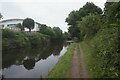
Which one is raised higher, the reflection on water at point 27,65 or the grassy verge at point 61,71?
the grassy verge at point 61,71

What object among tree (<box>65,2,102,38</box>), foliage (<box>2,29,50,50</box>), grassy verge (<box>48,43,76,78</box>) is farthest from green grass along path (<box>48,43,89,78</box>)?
tree (<box>65,2,102,38</box>)

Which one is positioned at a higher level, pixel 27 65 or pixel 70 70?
pixel 70 70

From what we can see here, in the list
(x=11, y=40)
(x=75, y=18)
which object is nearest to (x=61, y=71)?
(x=11, y=40)

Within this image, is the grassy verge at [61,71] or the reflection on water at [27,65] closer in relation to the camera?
the grassy verge at [61,71]

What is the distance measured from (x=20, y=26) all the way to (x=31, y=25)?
4.36 metres

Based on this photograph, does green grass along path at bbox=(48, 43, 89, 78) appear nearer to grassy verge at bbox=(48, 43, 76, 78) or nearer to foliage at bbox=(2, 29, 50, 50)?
grassy verge at bbox=(48, 43, 76, 78)

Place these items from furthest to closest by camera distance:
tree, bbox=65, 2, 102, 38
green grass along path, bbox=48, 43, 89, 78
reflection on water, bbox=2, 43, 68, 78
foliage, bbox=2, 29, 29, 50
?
tree, bbox=65, 2, 102, 38 → foliage, bbox=2, 29, 29, 50 → reflection on water, bbox=2, 43, 68, 78 → green grass along path, bbox=48, 43, 89, 78

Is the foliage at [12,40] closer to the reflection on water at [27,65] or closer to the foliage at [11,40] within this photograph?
the foliage at [11,40]

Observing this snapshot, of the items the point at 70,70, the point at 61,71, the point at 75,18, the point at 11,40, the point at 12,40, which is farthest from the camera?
the point at 75,18

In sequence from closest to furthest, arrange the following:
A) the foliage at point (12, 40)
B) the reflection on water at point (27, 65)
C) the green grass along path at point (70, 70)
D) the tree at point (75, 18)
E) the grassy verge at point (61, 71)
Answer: the green grass along path at point (70, 70) < the grassy verge at point (61, 71) < the reflection on water at point (27, 65) < the foliage at point (12, 40) < the tree at point (75, 18)

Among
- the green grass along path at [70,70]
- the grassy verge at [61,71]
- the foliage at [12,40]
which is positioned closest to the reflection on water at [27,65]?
the grassy verge at [61,71]

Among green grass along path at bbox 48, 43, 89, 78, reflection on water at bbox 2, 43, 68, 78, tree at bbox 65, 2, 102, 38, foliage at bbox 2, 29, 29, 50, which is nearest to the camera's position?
→ green grass along path at bbox 48, 43, 89, 78

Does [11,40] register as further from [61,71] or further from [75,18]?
[61,71]

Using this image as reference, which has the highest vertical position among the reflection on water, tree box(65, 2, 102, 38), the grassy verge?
tree box(65, 2, 102, 38)
